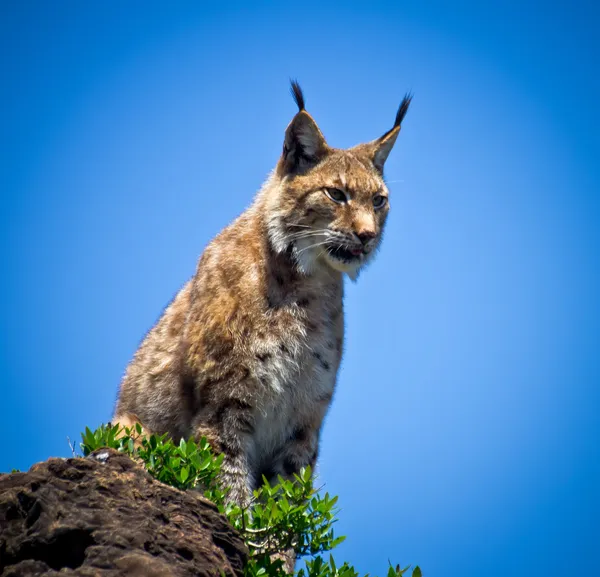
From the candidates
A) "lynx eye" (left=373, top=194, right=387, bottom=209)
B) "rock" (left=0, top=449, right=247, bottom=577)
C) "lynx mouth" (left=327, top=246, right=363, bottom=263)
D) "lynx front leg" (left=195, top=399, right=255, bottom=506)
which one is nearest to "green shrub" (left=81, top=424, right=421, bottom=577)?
"rock" (left=0, top=449, right=247, bottom=577)

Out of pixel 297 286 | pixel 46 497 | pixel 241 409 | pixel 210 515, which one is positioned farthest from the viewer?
pixel 297 286

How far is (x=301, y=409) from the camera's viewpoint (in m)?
7.78

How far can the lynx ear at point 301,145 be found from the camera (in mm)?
8133

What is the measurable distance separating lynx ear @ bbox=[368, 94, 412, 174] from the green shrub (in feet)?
12.9

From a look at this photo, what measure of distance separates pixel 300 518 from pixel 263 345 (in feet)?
7.21

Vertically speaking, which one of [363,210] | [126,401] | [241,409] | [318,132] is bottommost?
[241,409]

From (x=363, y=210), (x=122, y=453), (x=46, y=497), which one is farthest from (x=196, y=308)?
(x=46, y=497)

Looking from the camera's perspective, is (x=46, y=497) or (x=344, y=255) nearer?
(x=46, y=497)

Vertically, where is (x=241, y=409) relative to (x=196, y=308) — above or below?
below

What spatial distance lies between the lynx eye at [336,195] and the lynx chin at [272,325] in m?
0.01

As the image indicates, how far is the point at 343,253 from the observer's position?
789cm

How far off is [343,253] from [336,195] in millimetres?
593

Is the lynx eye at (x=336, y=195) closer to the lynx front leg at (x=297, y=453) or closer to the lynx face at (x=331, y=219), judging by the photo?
the lynx face at (x=331, y=219)

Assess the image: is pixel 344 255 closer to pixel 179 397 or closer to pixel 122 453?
pixel 179 397
